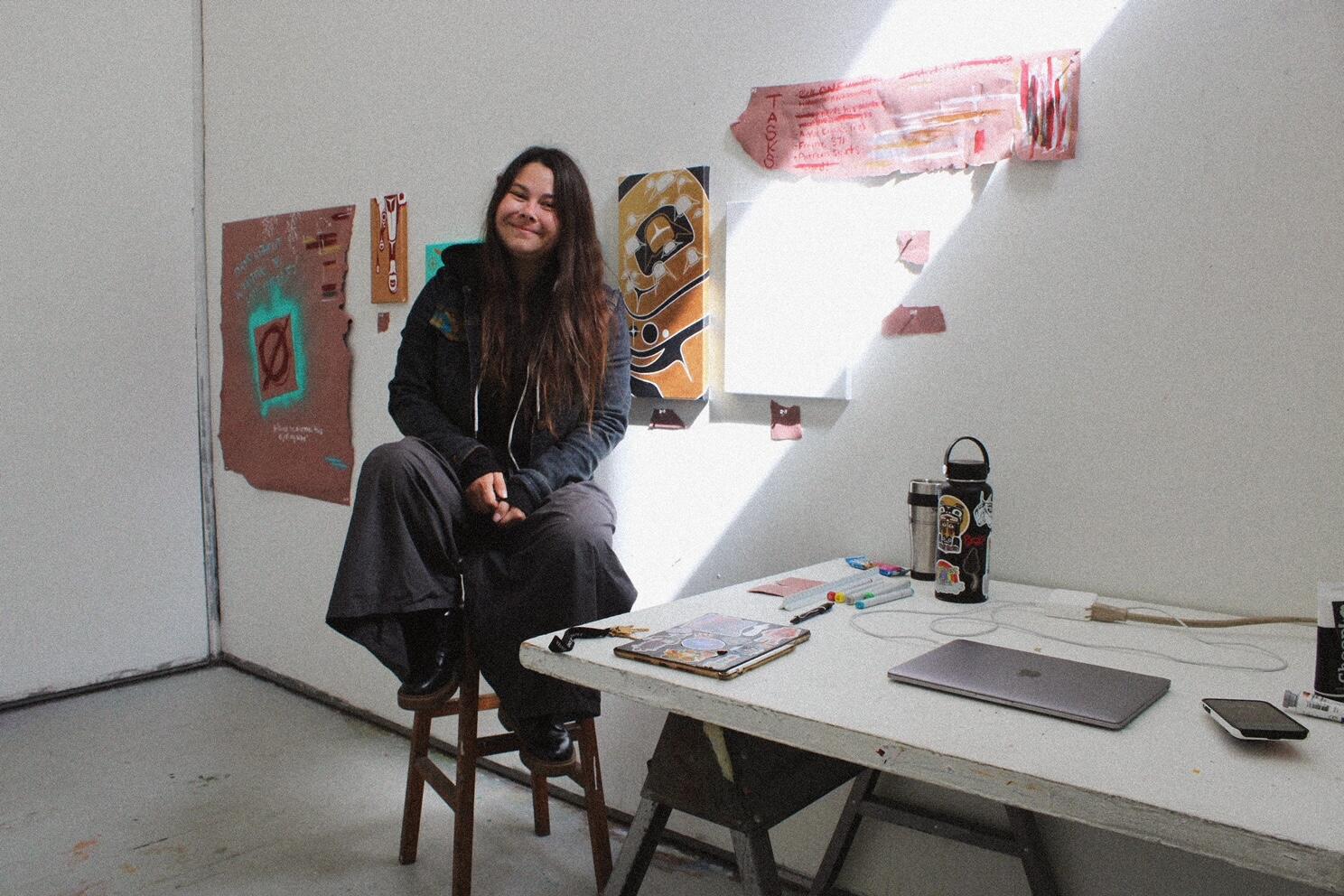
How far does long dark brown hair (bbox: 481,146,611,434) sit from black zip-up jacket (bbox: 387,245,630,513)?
0.9 inches

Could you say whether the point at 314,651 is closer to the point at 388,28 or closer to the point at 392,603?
the point at 392,603

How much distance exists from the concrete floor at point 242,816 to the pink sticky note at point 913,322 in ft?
3.58

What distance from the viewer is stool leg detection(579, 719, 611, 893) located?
Answer: 73.6 inches

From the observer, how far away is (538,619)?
1.68m

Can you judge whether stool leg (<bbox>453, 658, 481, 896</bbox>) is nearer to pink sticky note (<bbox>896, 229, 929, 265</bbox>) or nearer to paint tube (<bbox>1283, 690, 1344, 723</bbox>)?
pink sticky note (<bbox>896, 229, 929, 265</bbox>)

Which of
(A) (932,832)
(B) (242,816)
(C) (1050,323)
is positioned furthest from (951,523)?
(B) (242,816)

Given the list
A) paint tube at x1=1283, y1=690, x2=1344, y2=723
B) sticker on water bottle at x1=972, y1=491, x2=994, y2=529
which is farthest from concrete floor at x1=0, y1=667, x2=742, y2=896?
paint tube at x1=1283, y1=690, x2=1344, y2=723

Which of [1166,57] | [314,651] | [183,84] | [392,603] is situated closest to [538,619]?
[392,603]

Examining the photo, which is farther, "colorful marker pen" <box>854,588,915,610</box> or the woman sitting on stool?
the woman sitting on stool

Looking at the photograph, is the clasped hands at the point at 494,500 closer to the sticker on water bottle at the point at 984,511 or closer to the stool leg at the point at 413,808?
the stool leg at the point at 413,808

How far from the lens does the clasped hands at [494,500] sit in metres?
1.79

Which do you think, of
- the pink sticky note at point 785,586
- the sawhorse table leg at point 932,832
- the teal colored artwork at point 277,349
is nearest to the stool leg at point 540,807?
the sawhorse table leg at point 932,832

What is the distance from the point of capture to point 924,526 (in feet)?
5.17

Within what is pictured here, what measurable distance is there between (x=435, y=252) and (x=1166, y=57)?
169 centimetres
